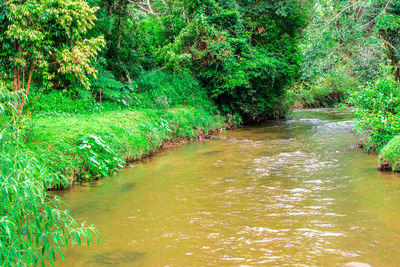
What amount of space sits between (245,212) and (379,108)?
608 centimetres

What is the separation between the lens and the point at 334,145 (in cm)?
1264

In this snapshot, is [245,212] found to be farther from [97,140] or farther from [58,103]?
[58,103]

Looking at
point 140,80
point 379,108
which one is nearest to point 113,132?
point 140,80

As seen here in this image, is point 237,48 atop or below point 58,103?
atop

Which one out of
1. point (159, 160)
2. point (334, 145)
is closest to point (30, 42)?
point (159, 160)

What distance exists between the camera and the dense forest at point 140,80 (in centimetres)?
372

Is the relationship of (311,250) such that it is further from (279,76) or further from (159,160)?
(279,76)

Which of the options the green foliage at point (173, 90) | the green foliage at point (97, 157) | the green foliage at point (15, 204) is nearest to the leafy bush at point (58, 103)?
the green foliage at point (173, 90)

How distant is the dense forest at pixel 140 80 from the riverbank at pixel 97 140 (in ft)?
0.11

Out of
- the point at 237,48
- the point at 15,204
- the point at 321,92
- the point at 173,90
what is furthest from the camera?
the point at 321,92

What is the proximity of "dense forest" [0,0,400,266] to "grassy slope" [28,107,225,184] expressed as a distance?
4 cm

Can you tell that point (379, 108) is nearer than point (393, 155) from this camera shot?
No

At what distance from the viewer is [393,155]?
8562mm

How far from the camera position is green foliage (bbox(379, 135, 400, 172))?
8453mm
